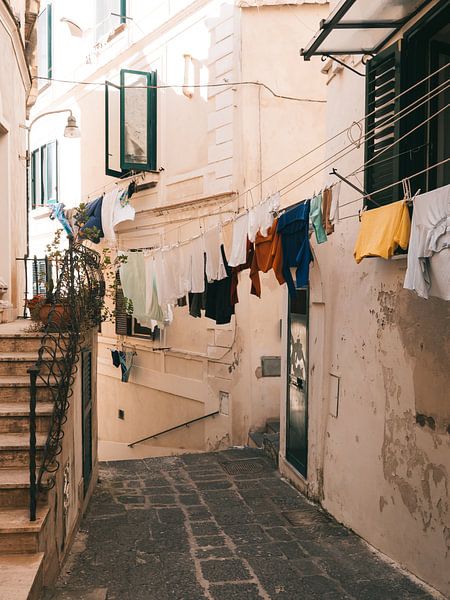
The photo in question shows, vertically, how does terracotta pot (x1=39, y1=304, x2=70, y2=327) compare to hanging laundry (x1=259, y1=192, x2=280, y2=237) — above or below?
below

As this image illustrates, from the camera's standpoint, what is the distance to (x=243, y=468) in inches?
379

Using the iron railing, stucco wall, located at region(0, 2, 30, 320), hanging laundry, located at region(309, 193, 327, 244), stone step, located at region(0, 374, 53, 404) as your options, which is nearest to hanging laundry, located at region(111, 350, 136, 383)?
stucco wall, located at region(0, 2, 30, 320)

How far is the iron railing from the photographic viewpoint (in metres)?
4.68

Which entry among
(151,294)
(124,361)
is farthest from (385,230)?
(124,361)

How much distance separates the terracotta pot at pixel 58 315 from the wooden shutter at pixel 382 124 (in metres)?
3.31

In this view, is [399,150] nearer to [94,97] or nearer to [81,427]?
[81,427]

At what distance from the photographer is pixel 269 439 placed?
10.1m

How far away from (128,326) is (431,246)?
11.1 meters

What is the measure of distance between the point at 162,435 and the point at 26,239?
487 cm

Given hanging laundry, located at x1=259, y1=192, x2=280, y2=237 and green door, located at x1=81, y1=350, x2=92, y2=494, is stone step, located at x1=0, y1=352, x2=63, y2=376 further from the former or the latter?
hanging laundry, located at x1=259, y1=192, x2=280, y2=237

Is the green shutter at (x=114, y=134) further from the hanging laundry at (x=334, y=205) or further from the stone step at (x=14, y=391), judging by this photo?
the hanging laundry at (x=334, y=205)

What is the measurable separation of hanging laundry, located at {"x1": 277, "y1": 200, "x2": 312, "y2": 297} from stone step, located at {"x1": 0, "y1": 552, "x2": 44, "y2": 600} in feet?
12.3

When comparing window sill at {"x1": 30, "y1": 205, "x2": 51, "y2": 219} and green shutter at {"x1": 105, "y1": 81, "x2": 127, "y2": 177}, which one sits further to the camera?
window sill at {"x1": 30, "y1": 205, "x2": 51, "y2": 219}

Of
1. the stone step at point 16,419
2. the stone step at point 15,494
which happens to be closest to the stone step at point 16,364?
the stone step at point 16,419
